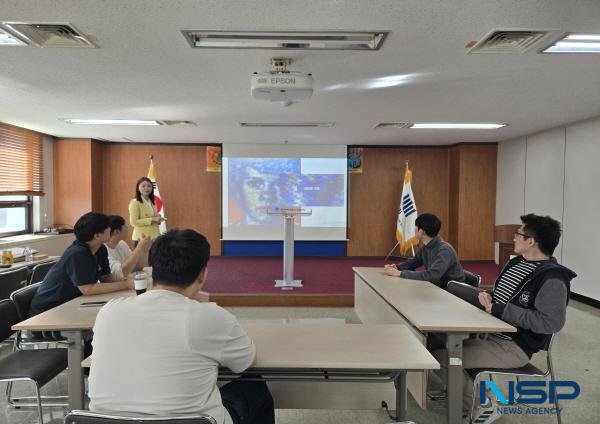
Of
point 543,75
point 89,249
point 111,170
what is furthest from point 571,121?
point 111,170

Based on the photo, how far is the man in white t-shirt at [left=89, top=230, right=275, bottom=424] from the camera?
1.12 metres

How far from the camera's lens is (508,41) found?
2.61 m

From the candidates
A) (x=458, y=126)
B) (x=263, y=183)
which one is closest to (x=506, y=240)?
(x=458, y=126)

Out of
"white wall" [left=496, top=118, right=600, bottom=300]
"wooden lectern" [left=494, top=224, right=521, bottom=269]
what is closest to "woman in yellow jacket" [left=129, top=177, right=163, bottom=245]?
"wooden lectern" [left=494, top=224, right=521, bottom=269]

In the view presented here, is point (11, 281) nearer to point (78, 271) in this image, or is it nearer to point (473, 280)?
point (78, 271)

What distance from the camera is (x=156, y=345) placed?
1127mm

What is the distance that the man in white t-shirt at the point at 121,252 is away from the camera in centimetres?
295

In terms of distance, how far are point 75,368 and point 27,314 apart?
72 centimetres

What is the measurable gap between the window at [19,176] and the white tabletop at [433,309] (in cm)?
581

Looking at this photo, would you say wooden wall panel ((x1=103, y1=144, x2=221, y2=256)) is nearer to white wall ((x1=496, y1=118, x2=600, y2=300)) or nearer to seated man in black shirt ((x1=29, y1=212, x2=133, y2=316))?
seated man in black shirt ((x1=29, y1=212, x2=133, y2=316))

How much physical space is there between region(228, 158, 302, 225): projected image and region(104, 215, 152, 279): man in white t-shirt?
4.19 m

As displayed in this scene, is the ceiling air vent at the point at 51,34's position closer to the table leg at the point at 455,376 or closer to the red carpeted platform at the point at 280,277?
the table leg at the point at 455,376

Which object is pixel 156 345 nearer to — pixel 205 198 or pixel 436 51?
pixel 436 51

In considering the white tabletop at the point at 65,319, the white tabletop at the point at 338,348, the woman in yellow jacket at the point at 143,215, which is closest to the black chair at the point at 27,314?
the white tabletop at the point at 65,319
